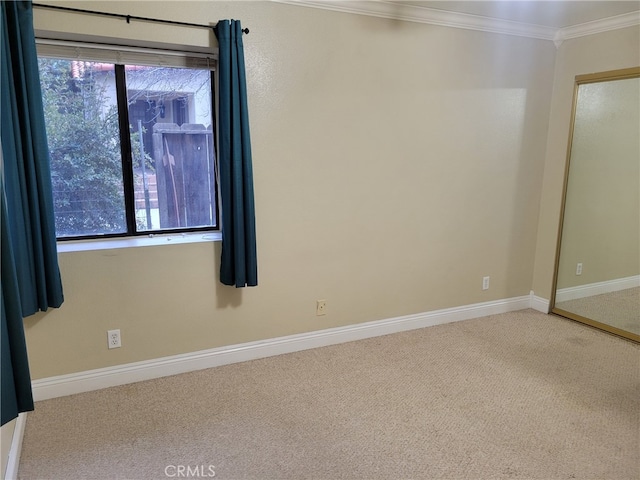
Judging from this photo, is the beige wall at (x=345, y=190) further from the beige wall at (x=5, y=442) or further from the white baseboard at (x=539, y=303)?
the beige wall at (x=5, y=442)

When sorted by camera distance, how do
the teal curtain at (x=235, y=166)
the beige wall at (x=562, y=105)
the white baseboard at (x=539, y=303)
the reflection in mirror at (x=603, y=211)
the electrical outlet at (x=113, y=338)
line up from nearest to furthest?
the teal curtain at (x=235, y=166) → the electrical outlet at (x=113, y=338) → the beige wall at (x=562, y=105) → the reflection in mirror at (x=603, y=211) → the white baseboard at (x=539, y=303)

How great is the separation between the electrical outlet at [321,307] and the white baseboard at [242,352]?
5.7 inches

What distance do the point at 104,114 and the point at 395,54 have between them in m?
1.93

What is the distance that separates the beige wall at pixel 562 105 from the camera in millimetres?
3293

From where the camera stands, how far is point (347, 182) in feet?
10.3

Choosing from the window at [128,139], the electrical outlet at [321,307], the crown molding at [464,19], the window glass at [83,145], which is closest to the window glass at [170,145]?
the window at [128,139]

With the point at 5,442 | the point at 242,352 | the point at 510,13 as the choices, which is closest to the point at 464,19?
the point at 510,13

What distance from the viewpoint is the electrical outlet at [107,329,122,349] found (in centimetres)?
266

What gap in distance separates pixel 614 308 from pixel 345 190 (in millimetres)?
2450

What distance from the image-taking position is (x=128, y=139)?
8.91 feet

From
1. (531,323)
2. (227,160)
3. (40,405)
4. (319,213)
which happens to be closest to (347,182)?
(319,213)

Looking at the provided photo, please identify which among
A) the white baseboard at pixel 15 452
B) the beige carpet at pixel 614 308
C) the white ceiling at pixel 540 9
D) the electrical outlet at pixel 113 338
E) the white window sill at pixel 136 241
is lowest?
the white baseboard at pixel 15 452

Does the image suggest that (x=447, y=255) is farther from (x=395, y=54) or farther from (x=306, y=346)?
(x=395, y=54)

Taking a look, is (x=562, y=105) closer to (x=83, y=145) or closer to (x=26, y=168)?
(x=83, y=145)
